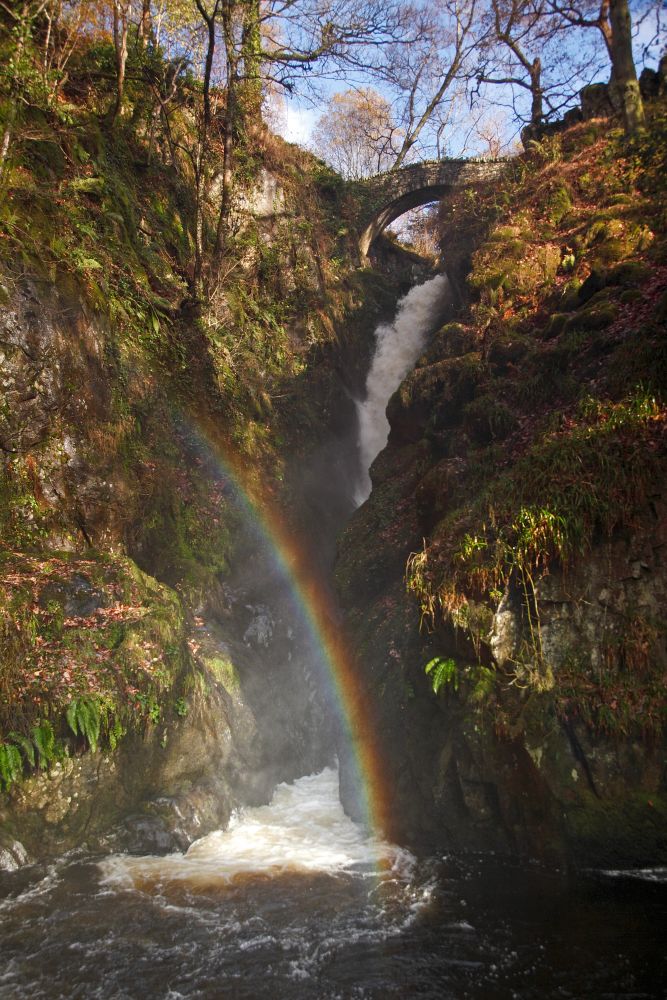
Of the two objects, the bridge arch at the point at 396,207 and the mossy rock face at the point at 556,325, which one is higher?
the bridge arch at the point at 396,207

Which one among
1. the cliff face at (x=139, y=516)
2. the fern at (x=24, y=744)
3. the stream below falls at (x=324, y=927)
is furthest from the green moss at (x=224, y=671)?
the fern at (x=24, y=744)

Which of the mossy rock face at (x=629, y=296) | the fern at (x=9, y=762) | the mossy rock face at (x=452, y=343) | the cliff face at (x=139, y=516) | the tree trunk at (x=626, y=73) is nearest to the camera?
the fern at (x=9, y=762)

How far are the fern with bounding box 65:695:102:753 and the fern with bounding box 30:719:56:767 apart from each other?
0.74ft

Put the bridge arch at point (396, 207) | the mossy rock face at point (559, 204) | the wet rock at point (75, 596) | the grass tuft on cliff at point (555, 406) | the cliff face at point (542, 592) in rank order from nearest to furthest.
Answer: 1. the cliff face at point (542, 592)
2. the grass tuft on cliff at point (555, 406)
3. the wet rock at point (75, 596)
4. the mossy rock face at point (559, 204)
5. the bridge arch at point (396, 207)

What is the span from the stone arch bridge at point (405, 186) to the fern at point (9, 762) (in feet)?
69.4

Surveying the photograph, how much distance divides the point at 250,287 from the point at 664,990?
1565 cm

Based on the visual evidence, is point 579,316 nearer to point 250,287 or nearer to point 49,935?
point 250,287

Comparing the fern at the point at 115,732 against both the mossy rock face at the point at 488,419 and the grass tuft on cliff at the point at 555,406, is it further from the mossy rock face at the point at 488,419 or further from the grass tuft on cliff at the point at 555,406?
the mossy rock face at the point at 488,419

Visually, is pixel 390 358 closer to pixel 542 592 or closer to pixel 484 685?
pixel 542 592

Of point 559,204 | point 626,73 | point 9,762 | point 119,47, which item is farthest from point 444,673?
point 626,73

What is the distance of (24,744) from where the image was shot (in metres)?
6.34

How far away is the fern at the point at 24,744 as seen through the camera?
6.32 meters

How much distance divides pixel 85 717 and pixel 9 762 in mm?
863

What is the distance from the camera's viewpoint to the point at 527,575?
7109 mm
